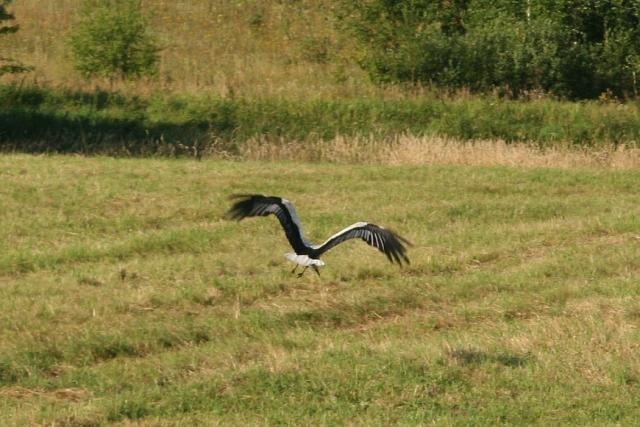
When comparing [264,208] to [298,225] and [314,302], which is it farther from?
[314,302]

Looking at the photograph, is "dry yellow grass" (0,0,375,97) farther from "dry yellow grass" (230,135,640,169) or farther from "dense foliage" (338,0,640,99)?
"dry yellow grass" (230,135,640,169)

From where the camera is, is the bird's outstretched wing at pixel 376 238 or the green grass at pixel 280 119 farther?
the green grass at pixel 280 119

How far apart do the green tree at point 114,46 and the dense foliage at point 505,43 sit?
599cm

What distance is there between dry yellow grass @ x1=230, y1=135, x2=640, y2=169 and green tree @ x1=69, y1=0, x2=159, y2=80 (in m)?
7.01

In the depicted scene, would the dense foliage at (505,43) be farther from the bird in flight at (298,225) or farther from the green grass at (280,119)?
the bird in flight at (298,225)

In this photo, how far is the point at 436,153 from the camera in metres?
22.1

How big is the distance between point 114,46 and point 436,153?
11.1 metres

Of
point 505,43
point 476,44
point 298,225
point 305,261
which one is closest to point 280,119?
point 476,44

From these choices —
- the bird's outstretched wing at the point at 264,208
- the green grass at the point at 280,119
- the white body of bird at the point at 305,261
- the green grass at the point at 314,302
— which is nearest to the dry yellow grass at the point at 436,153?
the green grass at the point at 280,119

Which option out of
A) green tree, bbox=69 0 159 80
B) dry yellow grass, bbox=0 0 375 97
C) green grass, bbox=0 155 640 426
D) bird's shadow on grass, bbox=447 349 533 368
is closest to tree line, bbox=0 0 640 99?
green tree, bbox=69 0 159 80

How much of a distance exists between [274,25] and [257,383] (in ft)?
96.1

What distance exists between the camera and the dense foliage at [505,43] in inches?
1227

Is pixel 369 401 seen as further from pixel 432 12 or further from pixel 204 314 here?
pixel 432 12

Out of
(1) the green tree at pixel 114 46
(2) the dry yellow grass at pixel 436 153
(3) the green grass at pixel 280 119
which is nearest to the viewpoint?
(2) the dry yellow grass at pixel 436 153
